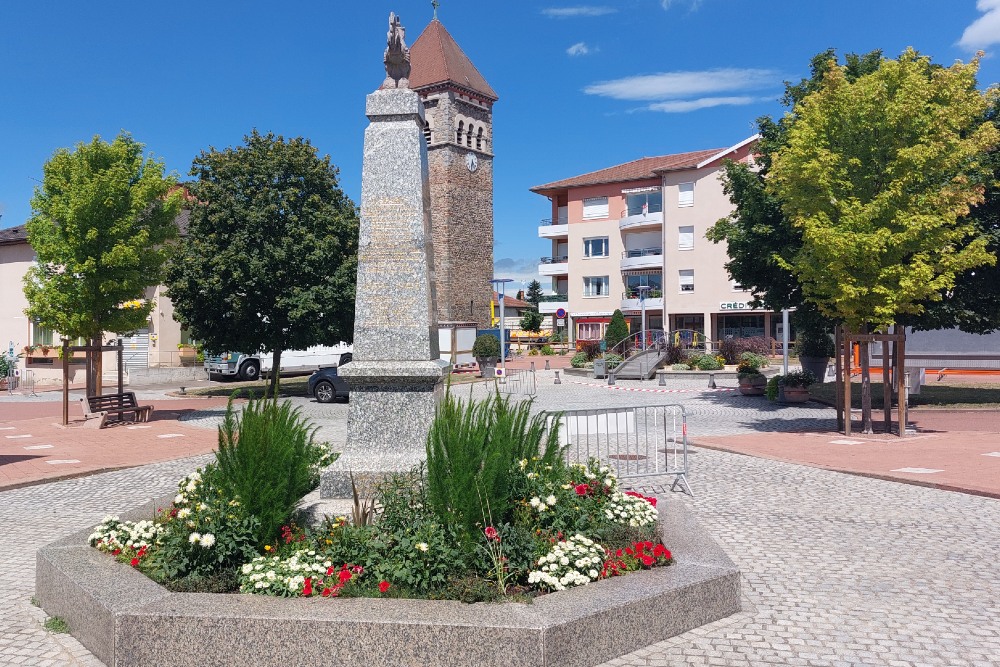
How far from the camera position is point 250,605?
15.5ft

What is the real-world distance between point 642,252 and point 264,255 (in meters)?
32.7

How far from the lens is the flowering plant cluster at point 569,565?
16.6 feet

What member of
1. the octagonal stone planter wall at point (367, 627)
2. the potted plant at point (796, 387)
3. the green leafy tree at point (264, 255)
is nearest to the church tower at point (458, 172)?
the green leafy tree at point (264, 255)

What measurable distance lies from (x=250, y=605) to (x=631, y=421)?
802cm

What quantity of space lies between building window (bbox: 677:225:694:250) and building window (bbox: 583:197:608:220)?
23.2 ft

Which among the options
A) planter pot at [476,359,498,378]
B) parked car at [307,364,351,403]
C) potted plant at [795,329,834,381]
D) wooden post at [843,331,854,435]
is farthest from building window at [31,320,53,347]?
wooden post at [843,331,854,435]

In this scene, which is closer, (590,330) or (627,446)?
(627,446)

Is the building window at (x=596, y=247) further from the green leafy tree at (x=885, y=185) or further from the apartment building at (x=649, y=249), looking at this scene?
the green leafy tree at (x=885, y=185)

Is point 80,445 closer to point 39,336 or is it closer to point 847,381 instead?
point 847,381

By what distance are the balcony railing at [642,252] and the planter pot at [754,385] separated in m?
28.0

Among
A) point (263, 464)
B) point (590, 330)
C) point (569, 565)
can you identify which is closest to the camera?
point (569, 565)

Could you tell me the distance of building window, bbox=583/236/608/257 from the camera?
5497 cm

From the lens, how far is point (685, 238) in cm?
4938

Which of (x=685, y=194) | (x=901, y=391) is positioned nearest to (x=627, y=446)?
(x=901, y=391)
